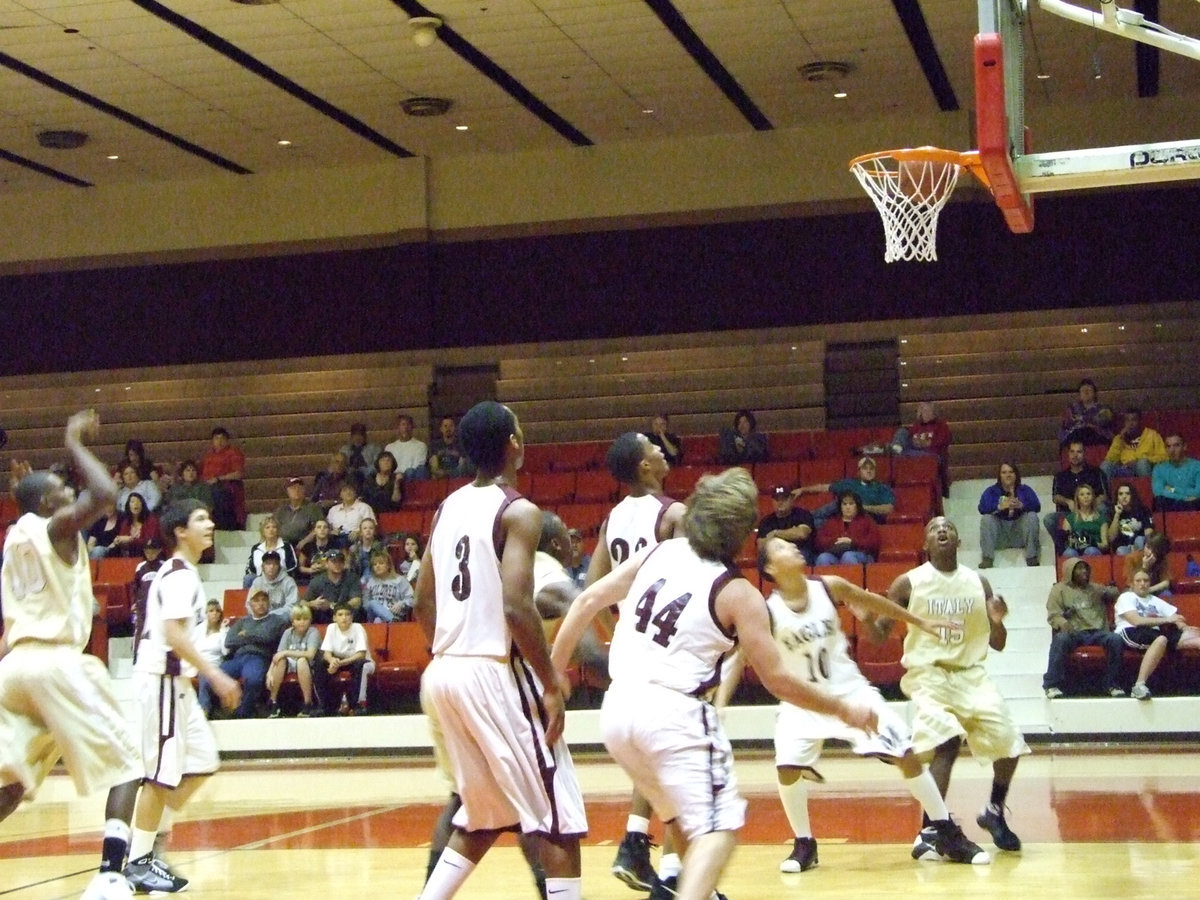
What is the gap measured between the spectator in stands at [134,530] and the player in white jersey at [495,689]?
507 inches

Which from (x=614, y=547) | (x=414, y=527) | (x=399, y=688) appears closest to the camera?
(x=614, y=547)

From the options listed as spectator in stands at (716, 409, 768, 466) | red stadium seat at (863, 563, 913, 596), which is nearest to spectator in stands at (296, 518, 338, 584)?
spectator in stands at (716, 409, 768, 466)

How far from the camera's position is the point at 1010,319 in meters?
19.7

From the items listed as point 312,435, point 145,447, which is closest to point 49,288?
point 145,447

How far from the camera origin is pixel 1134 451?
53.1ft

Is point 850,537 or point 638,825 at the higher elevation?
point 850,537

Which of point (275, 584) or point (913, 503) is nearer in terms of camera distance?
point (275, 584)

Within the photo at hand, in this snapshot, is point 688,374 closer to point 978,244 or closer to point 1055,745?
point 978,244

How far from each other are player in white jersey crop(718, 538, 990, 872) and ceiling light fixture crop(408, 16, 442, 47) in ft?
29.2

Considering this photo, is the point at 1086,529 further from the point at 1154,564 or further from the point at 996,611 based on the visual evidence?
the point at 996,611

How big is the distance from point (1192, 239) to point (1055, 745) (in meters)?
8.58

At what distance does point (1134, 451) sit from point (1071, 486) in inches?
48.9

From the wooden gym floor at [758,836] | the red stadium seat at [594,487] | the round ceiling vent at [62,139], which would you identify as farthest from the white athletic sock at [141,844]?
the round ceiling vent at [62,139]

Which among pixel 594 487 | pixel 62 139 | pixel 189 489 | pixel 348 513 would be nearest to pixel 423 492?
pixel 348 513
